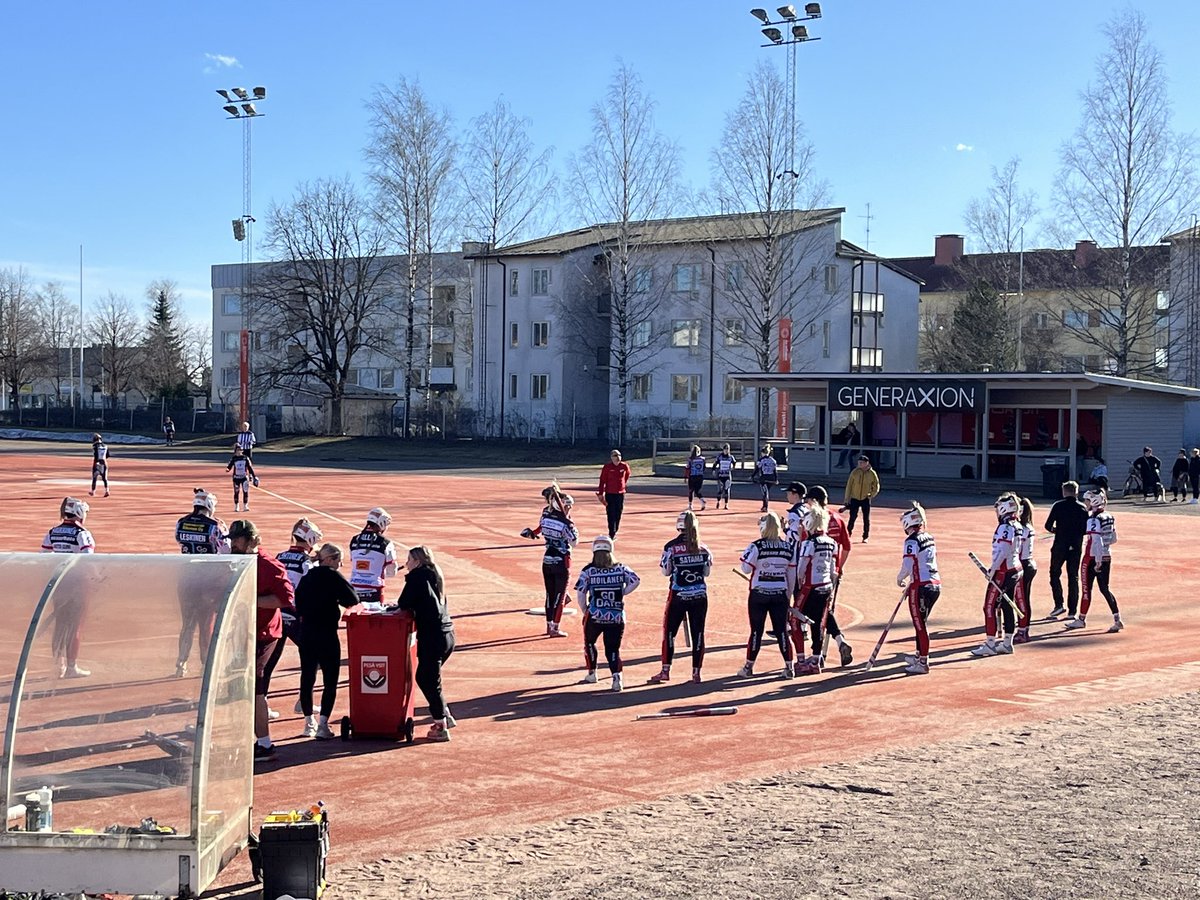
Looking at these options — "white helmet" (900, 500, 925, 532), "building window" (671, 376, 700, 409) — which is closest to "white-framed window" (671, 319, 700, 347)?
"building window" (671, 376, 700, 409)

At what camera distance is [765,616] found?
1395cm

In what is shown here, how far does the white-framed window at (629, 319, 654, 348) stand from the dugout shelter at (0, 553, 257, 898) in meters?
58.3

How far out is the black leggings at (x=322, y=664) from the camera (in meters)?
10.9

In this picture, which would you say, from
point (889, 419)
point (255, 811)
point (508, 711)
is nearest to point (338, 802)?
point (255, 811)

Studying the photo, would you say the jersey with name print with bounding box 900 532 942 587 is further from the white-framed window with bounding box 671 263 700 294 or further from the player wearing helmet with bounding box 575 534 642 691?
the white-framed window with bounding box 671 263 700 294

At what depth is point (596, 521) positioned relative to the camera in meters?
31.2

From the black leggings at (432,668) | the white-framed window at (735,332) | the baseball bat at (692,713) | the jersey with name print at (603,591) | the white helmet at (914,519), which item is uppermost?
the white-framed window at (735,332)

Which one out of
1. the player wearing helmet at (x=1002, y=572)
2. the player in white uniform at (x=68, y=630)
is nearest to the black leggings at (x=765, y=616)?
the player wearing helmet at (x=1002, y=572)

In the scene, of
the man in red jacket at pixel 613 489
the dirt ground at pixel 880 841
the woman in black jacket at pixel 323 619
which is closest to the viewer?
the dirt ground at pixel 880 841

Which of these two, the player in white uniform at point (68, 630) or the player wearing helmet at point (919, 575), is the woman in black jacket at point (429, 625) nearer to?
the player in white uniform at point (68, 630)

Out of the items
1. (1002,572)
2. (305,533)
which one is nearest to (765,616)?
(1002,572)

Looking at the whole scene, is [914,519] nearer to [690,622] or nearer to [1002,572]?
[1002,572]

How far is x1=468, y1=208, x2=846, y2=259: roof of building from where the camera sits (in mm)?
59875

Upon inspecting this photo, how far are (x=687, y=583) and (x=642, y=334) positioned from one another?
5370 centimetres
